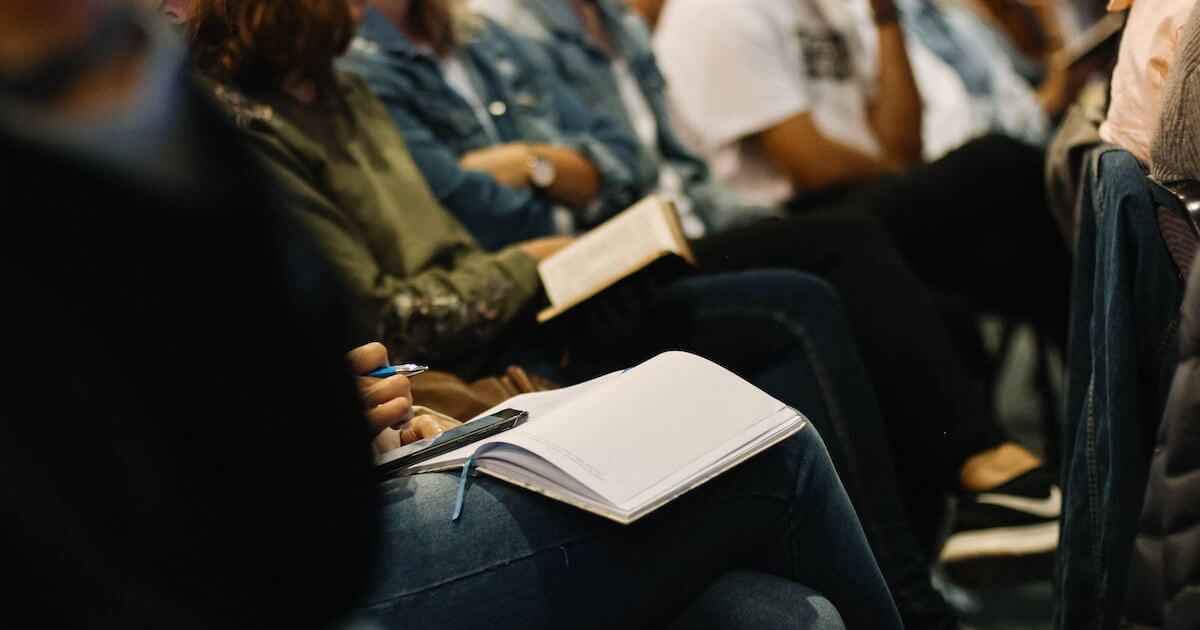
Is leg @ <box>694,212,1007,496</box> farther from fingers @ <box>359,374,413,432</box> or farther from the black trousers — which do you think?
fingers @ <box>359,374,413,432</box>

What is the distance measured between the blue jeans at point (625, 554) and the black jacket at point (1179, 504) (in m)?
0.21

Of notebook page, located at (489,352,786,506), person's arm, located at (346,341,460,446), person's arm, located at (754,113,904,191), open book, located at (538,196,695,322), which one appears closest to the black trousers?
person's arm, located at (754,113,904,191)

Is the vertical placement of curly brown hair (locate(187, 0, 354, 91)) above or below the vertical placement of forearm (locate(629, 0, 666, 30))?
above

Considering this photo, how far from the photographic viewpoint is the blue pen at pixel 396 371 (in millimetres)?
1022

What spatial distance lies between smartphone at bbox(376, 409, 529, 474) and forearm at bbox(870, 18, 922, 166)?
178cm

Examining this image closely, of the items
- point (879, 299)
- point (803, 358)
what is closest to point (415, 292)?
point (803, 358)

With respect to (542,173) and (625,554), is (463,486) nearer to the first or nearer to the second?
(625,554)

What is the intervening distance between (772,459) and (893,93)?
1789 millimetres

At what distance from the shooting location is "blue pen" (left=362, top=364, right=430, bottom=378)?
1.02 m

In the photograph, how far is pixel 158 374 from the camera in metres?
0.58

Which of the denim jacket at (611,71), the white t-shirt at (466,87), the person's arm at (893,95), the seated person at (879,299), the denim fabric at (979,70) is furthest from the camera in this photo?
the denim fabric at (979,70)

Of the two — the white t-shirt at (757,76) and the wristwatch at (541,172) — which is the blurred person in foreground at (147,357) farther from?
the white t-shirt at (757,76)

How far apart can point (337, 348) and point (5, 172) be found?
0.58ft

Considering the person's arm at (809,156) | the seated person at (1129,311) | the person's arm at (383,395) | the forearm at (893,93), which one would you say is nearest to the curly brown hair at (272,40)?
the person's arm at (383,395)
